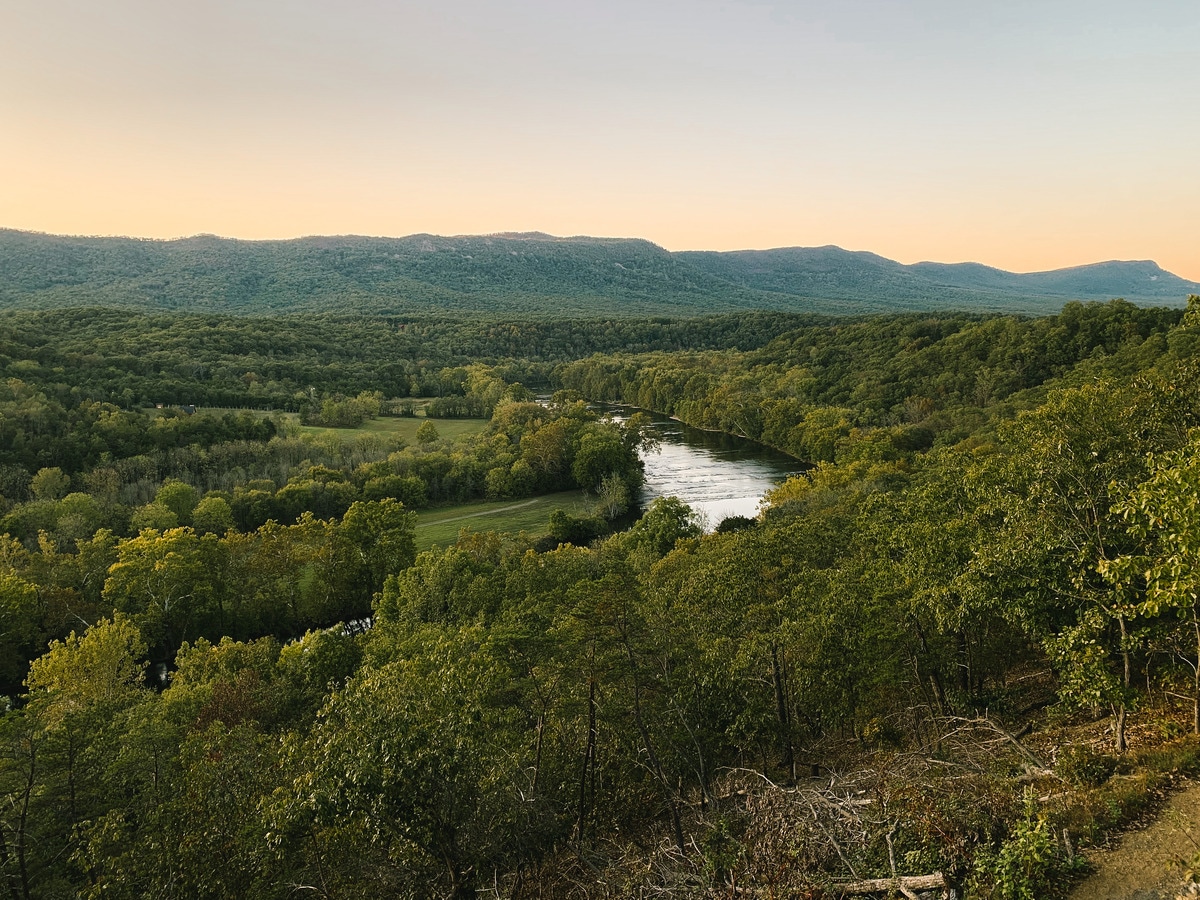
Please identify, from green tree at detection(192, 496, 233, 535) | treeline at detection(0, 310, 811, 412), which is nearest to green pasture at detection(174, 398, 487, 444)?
treeline at detection(0, 310, 811, 412)

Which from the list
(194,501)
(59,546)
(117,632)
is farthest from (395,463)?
(117,632)

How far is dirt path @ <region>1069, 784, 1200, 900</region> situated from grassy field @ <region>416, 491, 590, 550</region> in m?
54.9

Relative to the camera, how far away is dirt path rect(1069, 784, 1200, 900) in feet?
27.3

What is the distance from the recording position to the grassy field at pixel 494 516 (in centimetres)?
6431

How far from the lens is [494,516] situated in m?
70.7

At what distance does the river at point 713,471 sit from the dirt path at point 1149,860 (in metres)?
49.7

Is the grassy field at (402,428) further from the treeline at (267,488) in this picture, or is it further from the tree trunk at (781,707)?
the tree trunk at (781,707)

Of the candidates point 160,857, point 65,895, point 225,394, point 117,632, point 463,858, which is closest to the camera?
point 463,858

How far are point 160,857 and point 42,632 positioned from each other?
121 feet

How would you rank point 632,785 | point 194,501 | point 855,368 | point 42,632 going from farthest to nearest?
point 855,368, point 194,501, point 42,632, point 632,785

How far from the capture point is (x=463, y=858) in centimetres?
1127

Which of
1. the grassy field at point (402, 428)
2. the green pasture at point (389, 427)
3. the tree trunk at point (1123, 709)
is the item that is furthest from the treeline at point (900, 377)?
the tree trunk at point (1123, 709)

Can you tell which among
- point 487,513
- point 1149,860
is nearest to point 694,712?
point 1149,860

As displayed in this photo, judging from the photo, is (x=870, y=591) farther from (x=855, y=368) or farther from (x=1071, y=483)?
(x=855, y=368)
